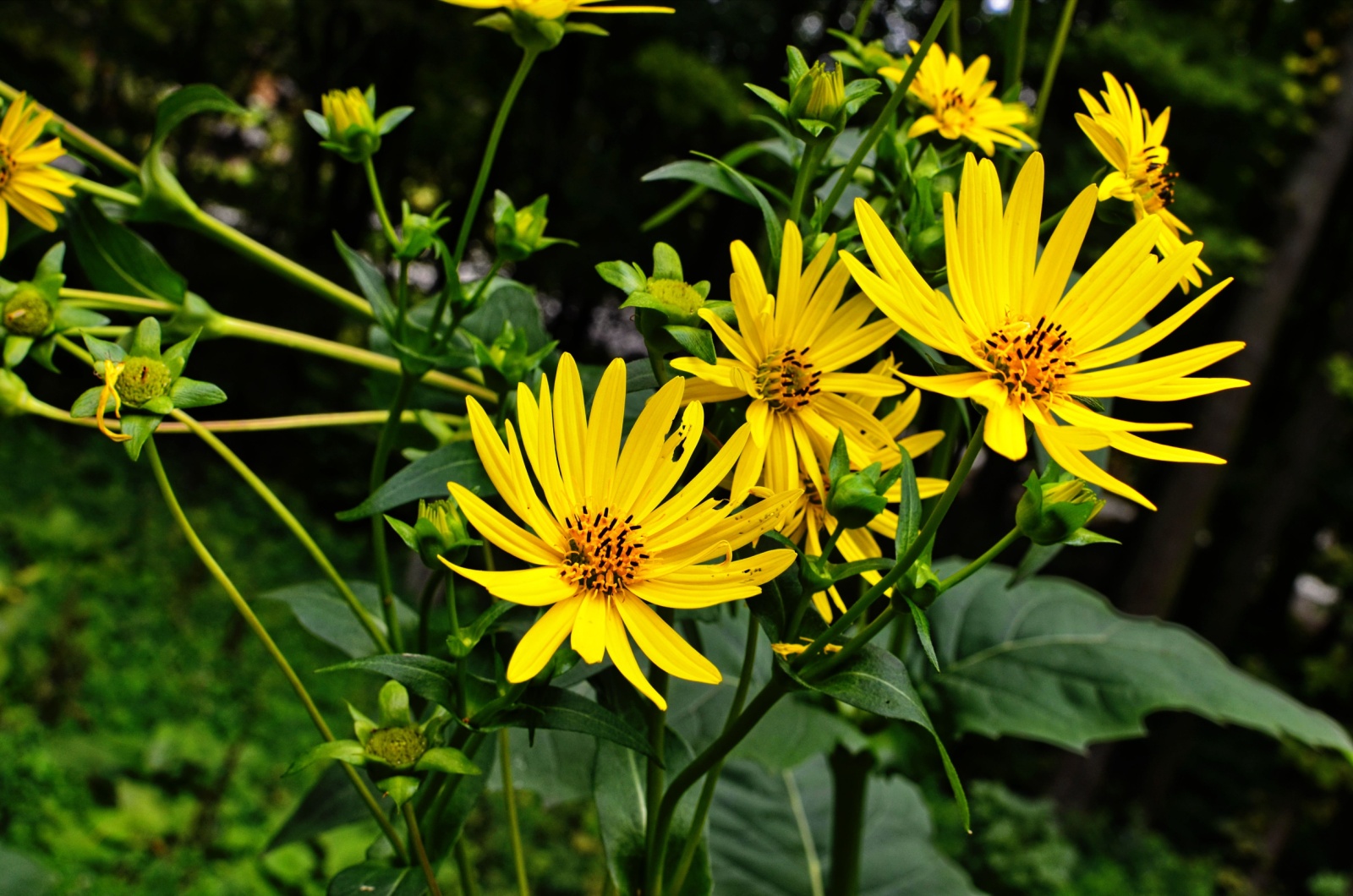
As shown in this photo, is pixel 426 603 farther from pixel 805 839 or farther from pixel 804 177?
pixel 805 839

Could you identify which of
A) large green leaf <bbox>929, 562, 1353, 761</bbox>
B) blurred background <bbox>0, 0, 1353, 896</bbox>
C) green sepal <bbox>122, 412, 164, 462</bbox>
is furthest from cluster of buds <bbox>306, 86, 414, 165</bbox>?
blurred background <bbox>0, 0, 1353, 896</bbox>

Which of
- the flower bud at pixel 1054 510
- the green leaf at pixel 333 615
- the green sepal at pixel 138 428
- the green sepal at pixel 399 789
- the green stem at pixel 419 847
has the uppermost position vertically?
the flower bud at pixel 1054 510

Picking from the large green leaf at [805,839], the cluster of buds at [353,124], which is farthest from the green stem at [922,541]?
the large green leaf at [805,839]

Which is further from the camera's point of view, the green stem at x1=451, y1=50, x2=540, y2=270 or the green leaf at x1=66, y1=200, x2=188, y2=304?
the green leaf at x1=66, y1=200, x2=188, y2=304

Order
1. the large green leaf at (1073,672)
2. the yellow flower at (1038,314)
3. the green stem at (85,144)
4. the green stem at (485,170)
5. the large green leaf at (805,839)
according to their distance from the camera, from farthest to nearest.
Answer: the large green leaf at (805,839)
the large green leaf at (1073,672)
the green stem at (85,144)
the green stem at (485,170)
the yellow flower at (1038,314)

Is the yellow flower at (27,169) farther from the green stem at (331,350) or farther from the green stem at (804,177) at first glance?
the green stem at (804,177)

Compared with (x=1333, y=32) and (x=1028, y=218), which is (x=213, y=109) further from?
(x=1333, y=32)

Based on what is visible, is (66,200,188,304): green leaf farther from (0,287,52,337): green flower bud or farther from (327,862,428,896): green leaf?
(327,862,428,896): green leaf
